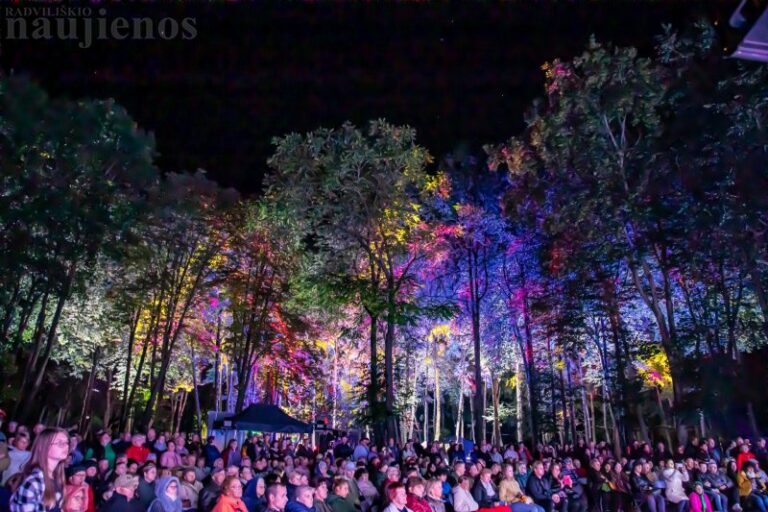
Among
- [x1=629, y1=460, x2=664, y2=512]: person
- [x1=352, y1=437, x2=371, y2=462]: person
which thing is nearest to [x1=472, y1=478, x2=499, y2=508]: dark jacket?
[x1=629, y1=460, x2=664, y2=512]: person

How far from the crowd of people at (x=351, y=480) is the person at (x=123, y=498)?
0.04 ft

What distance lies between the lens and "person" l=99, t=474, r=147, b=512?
6.82 m

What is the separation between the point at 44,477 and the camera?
10.7 ft

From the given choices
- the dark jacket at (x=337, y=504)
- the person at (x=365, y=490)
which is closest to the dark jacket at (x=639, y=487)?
A: the person at (x=365, y=490)

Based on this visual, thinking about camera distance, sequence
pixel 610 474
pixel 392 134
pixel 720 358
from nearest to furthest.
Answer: pixel 610 474, pixel 720 358, pixel 392 134

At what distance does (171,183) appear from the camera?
913 inches

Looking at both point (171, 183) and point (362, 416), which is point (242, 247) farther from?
point (362, 416)

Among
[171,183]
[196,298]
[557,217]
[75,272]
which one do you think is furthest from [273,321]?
[557,217]

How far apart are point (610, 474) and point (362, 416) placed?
8.93 m

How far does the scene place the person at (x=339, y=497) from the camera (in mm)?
7789

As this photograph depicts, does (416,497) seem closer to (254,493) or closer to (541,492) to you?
(254,493)

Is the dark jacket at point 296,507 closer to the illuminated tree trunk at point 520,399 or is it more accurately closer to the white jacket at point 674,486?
the white jacket at point 674,486

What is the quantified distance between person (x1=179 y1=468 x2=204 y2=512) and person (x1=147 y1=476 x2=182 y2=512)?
95 cm

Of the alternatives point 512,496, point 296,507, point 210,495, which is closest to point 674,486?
point 512,496
